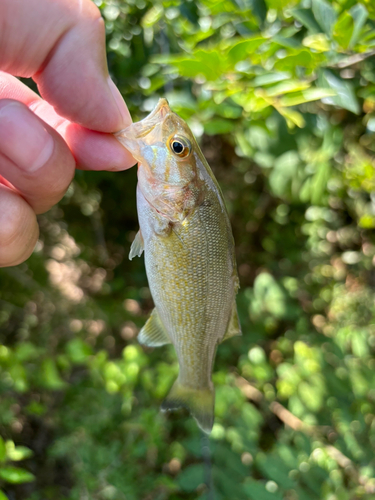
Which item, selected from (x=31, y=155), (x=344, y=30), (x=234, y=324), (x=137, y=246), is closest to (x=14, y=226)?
(x=31, y=155)

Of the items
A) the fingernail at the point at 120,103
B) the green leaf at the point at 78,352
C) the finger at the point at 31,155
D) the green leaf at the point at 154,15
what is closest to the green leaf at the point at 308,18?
the green leaf at the point at 154,15

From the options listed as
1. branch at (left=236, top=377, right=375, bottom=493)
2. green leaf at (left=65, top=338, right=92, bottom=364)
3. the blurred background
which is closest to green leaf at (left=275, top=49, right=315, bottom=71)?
the blurred background

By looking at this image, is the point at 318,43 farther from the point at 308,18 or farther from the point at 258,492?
the point at 258,492

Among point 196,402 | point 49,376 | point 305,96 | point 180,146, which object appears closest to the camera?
point 180,146

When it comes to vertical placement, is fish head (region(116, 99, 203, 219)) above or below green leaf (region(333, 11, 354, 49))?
below

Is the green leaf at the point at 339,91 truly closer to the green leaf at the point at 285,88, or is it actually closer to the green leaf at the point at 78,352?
the green leaf at the point at 285,88

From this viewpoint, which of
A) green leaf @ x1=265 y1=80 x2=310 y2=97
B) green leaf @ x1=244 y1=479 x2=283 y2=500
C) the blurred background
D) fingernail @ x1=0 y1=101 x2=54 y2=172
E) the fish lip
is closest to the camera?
fingernail @ x1=0 y1=101 x2=54 y2=172

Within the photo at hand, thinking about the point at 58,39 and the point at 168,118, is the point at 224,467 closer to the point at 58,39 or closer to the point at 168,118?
the point at 168,118

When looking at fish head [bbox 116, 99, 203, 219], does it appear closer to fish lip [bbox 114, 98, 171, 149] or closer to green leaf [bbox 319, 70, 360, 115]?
fish lip [bbox 114, 98, 171, 149]
